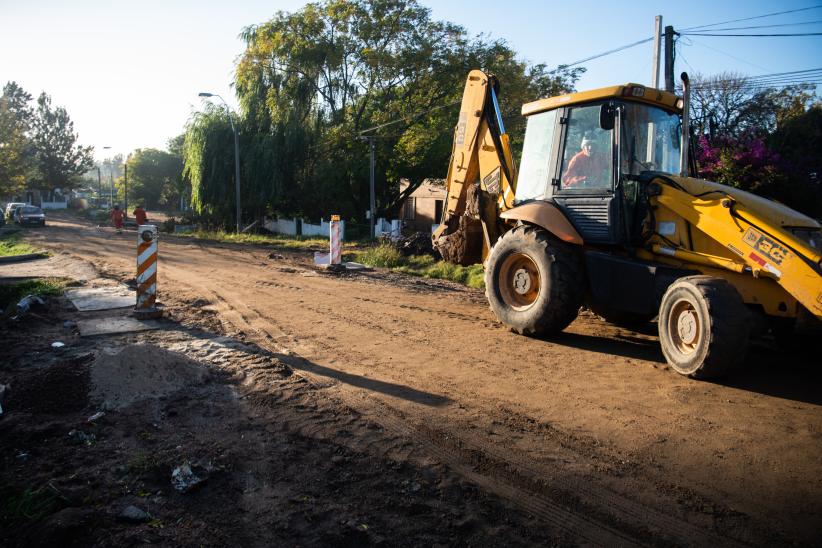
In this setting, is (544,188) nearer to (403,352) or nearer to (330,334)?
(403,352)

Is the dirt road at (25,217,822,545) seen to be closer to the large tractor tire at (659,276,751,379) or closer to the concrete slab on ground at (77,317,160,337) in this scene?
the large tractor tire at (659,276,751,379)

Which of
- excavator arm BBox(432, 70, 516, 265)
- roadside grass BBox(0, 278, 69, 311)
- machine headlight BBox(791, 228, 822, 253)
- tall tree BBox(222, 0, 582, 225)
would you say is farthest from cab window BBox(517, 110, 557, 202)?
tall tree BBox(222, 0, 582, 225)

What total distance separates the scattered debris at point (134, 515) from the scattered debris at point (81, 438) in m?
1.21

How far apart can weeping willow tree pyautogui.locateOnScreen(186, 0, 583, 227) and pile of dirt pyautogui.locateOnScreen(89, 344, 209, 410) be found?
Answer: 24.3 metres

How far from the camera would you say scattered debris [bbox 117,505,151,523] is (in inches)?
125

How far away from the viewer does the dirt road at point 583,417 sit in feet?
11.1

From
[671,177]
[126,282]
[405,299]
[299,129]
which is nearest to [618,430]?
[671,177]

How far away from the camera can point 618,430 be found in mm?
4539

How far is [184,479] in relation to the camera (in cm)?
361

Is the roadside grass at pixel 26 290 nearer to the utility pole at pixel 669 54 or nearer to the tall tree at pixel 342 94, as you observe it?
the utility pole at pixel 669 54

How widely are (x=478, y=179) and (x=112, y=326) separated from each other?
6.14 meters

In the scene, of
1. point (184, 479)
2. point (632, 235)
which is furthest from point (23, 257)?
point (632, 235)

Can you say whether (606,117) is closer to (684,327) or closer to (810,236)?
(810,236)

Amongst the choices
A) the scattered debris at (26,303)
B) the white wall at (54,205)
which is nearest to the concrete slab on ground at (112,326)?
the scattered debris at (26,303)
